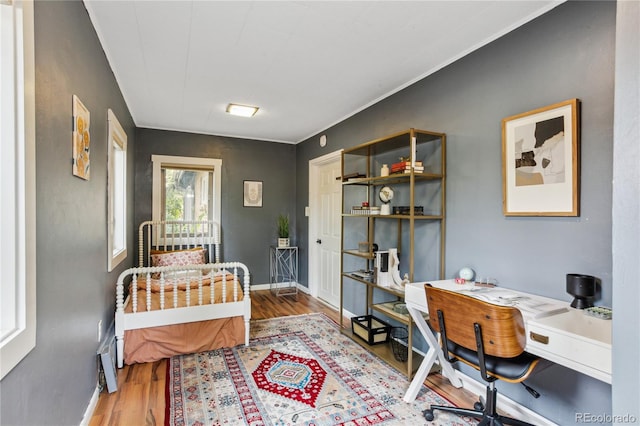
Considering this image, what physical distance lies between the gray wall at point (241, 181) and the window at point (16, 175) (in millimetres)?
3751

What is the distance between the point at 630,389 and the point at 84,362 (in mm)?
2392

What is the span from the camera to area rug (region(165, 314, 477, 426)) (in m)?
1.99

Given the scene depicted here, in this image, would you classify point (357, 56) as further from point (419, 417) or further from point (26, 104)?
point (419, 417)

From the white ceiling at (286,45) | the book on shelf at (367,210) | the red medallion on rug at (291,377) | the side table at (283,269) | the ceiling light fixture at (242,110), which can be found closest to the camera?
the white ceiling at (286,45)

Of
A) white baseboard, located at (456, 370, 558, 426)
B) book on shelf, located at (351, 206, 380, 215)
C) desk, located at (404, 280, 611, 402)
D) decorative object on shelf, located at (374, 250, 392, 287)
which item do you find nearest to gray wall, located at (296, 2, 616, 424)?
white baseboard, located at (456, 370, 558, 426)

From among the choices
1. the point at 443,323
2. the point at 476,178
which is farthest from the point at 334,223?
the point at 443,323

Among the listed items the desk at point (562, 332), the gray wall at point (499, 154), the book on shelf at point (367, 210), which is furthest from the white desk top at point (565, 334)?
the book on shelf at point (367, 210)

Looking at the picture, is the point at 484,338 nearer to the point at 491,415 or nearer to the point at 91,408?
the point at 491,415

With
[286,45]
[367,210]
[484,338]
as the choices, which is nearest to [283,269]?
[367,210]

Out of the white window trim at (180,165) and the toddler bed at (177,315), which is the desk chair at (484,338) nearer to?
the toddler bed at (177,315)

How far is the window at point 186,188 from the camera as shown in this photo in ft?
15.1

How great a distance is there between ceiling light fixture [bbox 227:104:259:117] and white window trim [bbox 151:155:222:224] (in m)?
1.29

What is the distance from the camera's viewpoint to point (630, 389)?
2.36 feet

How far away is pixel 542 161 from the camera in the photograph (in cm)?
188
